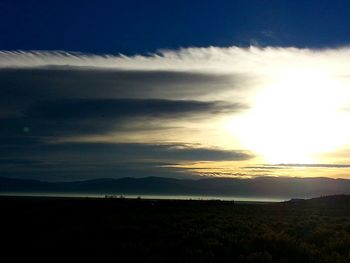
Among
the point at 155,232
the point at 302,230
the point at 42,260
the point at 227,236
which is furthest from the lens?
the point at 302,230

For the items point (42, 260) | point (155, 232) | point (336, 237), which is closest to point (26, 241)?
point (42, 260)

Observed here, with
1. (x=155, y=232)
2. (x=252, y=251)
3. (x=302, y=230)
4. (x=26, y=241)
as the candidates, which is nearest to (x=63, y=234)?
(x=26, y=241)

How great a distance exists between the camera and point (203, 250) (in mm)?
20500

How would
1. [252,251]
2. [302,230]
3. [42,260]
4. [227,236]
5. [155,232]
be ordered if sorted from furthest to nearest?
[302,230]
[155,232]
[227,236]
[252,251]
[42,260]

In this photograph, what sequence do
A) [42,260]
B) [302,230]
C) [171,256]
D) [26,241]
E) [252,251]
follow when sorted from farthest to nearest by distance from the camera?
[302,230], [26,241], [252,251], [171,256], [42,260]

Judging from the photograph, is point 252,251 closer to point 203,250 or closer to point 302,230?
point 203,250

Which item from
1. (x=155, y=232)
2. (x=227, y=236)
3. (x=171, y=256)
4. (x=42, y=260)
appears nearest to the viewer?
(x=42, y=260)

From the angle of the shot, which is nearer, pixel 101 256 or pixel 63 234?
pixel 101 256

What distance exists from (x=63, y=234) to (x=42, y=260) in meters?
6.87

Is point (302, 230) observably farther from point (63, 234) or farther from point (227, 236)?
point (63, 234)

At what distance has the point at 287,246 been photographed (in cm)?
2161

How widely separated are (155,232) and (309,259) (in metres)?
9.28

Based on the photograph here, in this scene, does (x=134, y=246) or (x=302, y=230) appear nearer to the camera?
(x=134, y=246)

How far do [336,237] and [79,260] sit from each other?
13.0 m
